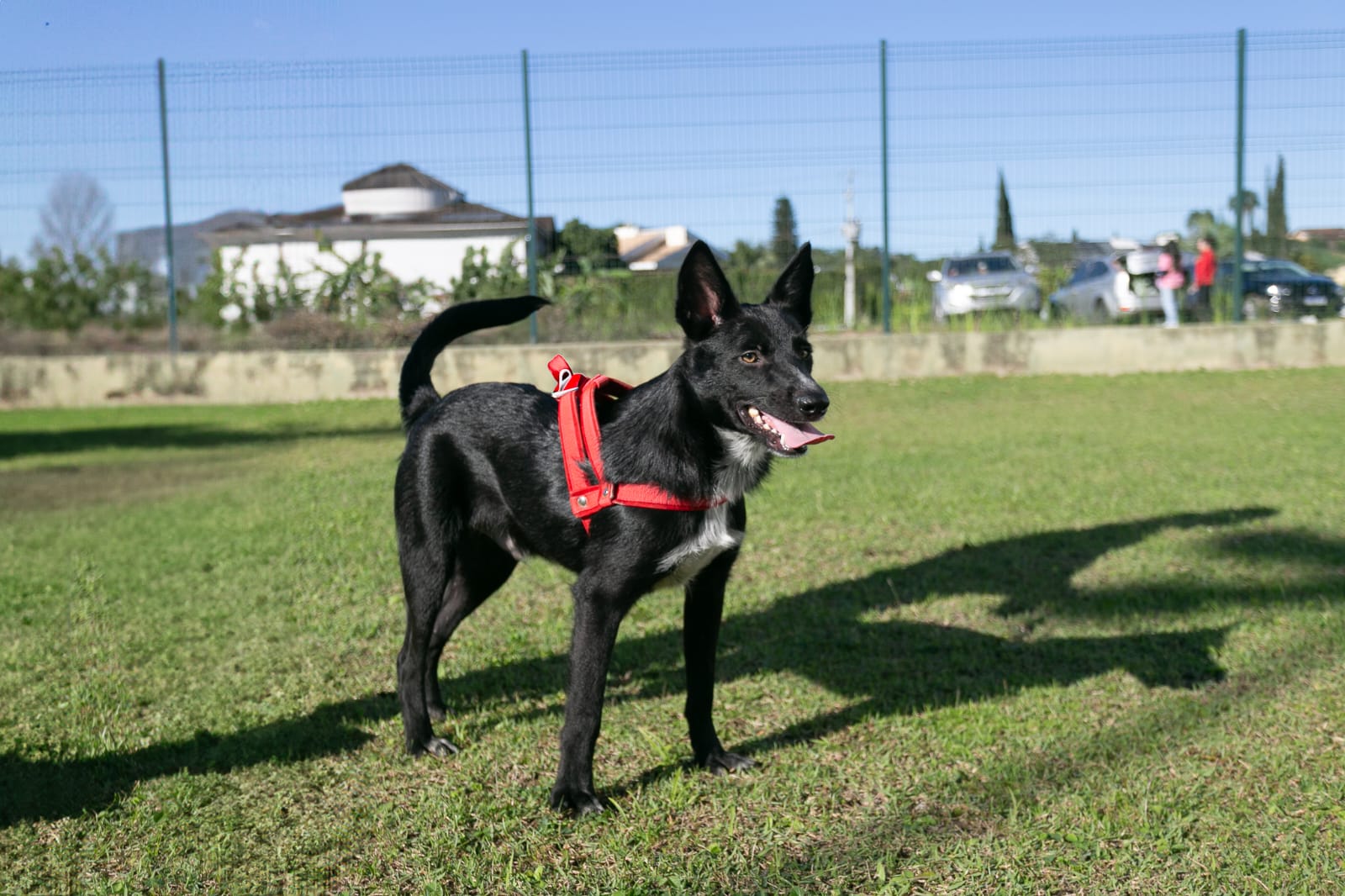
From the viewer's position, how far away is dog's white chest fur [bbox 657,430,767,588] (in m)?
3.35

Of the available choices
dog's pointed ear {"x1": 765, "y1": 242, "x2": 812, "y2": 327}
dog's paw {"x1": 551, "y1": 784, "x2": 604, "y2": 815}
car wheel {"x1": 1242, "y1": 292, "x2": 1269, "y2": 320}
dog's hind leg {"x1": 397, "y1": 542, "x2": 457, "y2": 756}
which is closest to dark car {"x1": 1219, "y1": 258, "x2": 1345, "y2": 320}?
car wheel {"x1": 1242, "y1": 292, "x2": 1269, "y2": 320}

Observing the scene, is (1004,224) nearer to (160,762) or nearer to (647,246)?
(647,246)

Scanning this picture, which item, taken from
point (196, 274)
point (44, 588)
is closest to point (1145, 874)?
point (44, 588)

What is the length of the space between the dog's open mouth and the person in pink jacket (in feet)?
39.9

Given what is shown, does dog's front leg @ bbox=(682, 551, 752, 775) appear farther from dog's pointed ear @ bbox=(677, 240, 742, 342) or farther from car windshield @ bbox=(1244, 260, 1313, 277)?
car windshield @ bbox=(1244, 260, 1313, 277)

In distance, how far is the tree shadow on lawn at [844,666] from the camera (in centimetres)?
371

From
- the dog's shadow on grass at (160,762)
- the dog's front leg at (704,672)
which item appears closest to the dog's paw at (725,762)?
the dog's front leg at (704,672)

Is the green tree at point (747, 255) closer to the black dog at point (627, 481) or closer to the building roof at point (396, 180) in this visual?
the building roof at point (396, 180)

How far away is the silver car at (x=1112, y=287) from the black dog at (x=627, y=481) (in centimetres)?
1102

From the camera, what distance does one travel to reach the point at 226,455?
10.4 m

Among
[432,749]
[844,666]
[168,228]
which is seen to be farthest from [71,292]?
[844,666]

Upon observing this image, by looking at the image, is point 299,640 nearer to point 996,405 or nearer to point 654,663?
point 654,663

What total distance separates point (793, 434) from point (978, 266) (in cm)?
1104

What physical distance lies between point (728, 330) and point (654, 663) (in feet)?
6.14
